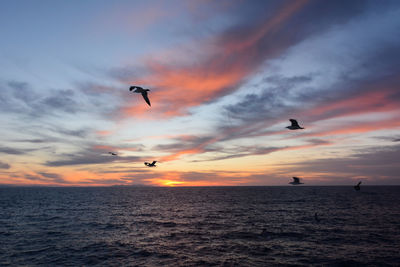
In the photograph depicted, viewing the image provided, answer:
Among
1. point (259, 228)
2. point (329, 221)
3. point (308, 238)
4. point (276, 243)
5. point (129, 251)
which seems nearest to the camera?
point (129, 251)

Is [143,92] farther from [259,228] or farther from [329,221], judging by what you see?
[329,221]

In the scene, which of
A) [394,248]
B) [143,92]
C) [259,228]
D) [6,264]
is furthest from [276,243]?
[6,264]

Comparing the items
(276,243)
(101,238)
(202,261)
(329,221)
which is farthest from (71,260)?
(329,221)

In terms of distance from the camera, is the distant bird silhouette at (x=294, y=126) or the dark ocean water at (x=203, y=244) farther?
the dark ocean water at (x=203, y=244)

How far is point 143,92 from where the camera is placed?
18.0 m

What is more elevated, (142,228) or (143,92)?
(143,92)

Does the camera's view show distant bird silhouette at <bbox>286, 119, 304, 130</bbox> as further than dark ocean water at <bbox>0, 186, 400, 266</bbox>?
No

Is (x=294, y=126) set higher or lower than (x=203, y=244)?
higher

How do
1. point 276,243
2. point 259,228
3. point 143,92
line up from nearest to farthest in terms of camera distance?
point 143,92
point 276,243
point 259,228

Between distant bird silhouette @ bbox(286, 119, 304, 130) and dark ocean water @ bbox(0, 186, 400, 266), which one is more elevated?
distant bird silhouette @ bbox(286, 119, 304, 130)

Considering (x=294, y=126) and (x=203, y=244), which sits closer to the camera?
(x=294, y=126)

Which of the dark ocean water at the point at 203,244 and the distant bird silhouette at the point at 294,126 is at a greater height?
the distant bird silhouette at the point at 294,126

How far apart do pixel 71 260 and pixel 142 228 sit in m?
19.2

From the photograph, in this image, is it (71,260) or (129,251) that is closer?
(71,260)
